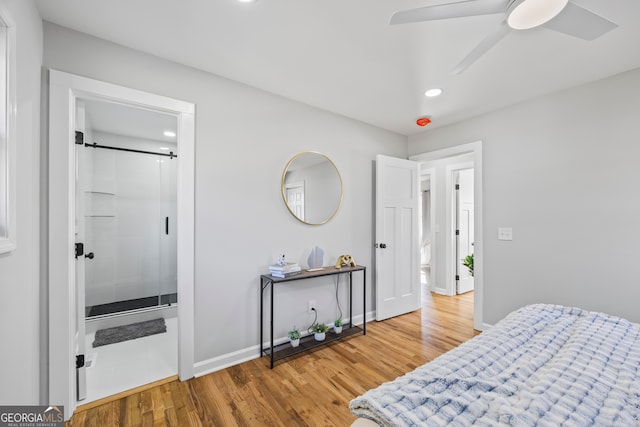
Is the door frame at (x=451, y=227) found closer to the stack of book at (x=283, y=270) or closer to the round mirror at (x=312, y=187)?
the round mirror at (x=312, y=187)

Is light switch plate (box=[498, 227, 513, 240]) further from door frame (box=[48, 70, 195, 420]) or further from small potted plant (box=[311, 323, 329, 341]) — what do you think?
door frame (box=[48, 70, 195, 420])

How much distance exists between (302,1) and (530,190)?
265 centimetres

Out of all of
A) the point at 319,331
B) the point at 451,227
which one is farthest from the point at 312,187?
the point at 451,227

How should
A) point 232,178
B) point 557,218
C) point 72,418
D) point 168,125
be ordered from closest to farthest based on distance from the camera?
point 72,418
point 232,178
point 557,218
point 168,125

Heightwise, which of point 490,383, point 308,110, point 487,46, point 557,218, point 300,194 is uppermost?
point 308,110

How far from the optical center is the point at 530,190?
105 inches

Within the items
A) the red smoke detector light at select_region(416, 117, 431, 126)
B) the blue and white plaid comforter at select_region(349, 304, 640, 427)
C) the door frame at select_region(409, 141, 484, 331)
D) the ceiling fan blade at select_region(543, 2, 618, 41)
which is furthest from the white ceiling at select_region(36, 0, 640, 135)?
the blue and white plaid comforter at select_region(349, 304, 640, 427)

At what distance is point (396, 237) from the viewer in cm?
345

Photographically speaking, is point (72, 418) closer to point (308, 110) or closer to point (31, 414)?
point (31, 414)

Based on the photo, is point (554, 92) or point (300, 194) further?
point (300, 194)

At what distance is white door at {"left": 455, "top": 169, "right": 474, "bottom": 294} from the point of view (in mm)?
4586

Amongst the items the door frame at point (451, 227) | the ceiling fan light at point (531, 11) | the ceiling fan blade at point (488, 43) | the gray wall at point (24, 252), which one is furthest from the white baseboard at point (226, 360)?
the door frame at point (451, 227)

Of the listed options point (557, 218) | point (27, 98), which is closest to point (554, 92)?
point (557, 218)

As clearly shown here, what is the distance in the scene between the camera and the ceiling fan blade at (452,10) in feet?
3.92
